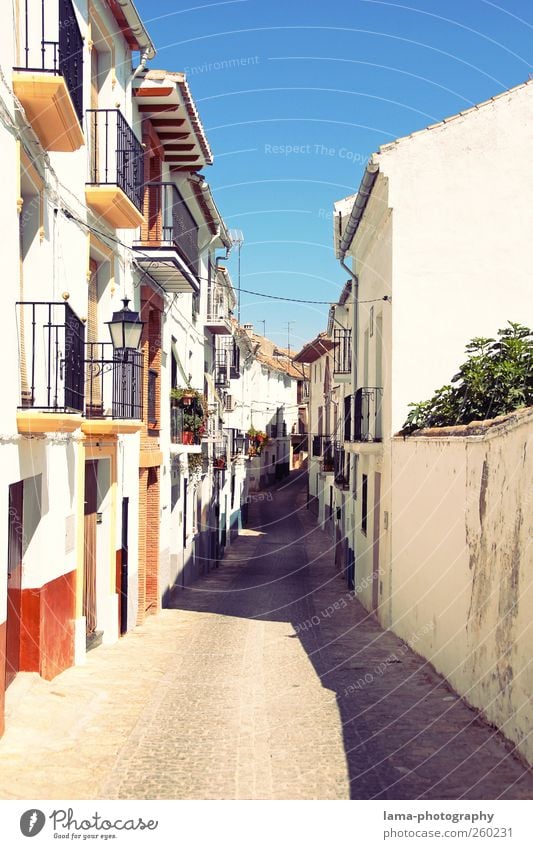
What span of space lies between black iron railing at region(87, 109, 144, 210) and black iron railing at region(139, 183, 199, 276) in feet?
6.04

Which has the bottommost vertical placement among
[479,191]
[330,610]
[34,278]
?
[330,610]

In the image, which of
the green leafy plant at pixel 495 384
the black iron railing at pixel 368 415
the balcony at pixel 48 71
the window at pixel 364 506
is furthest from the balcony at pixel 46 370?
the window at pixel 364 506

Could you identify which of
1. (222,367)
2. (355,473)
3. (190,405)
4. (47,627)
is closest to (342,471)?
(355,473)

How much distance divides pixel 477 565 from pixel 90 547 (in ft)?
19.5

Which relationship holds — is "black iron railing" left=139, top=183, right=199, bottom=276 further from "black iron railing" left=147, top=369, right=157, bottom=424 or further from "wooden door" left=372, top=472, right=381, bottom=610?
"wooden door" left=372, top=472, right=381, bottom=610

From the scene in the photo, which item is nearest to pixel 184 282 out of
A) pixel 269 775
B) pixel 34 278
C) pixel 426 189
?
pixel 426 189

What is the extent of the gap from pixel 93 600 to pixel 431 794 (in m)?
7.52

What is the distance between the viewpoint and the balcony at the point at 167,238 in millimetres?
15898

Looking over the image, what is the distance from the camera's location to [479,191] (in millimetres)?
15477

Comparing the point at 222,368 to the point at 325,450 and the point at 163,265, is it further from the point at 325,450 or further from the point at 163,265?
the point at 163,265

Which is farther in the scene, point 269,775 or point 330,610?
point 330,610

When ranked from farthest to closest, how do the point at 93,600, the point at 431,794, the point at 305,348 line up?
the point at 305,348
the point at 93,600
the point at 431,794

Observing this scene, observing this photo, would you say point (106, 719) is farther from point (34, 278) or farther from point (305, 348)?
point (305, 348)

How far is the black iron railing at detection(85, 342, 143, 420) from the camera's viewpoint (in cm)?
1261
